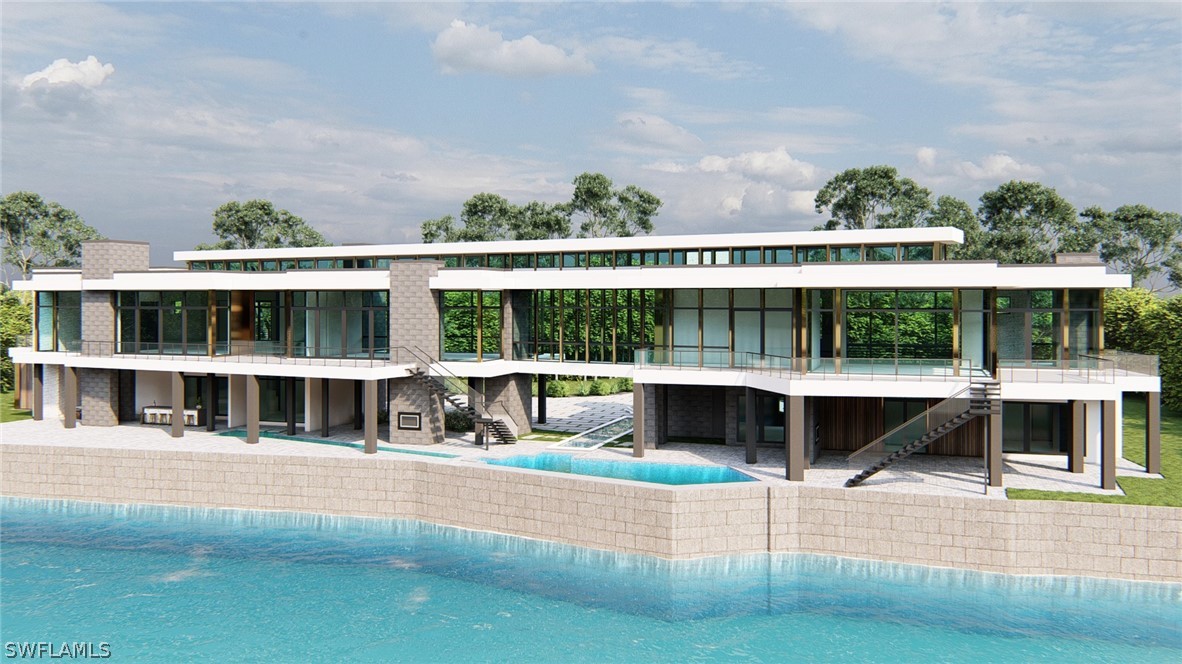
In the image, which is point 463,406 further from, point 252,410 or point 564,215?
point 564,215

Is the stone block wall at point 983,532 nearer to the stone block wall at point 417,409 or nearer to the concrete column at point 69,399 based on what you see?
the stone block wall at point 417,409

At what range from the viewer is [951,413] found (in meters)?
23.2

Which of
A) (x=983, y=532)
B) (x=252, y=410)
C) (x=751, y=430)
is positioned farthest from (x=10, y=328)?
(x=983, y=532)

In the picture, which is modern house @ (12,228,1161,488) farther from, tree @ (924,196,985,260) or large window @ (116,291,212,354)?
tree @ (924,196,985,260)

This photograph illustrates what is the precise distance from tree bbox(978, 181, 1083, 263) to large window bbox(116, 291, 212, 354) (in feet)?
188

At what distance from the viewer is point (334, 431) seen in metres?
32.6

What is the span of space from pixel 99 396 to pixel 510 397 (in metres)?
17.4

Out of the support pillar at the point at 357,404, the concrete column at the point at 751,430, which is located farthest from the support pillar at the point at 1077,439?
the support pillar at the point at 357,404

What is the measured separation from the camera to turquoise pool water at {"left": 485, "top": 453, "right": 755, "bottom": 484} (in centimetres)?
2484

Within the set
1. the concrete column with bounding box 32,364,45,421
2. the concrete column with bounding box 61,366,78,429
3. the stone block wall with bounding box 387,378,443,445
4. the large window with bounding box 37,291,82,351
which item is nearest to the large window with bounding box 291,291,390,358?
the stone block wall with bounding box 387,378,443,445

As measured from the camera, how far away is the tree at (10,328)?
44562 mm

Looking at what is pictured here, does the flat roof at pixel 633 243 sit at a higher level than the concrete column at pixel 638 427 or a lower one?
higher

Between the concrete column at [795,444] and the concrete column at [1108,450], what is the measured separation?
8091 mm

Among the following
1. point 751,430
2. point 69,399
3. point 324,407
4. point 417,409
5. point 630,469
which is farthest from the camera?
point 69,399
